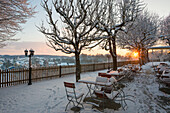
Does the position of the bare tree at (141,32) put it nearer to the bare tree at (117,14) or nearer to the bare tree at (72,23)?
the bare tree at (117,14)

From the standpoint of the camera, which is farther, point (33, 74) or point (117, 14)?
point (117, 14)

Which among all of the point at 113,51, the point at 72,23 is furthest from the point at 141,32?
the point at 72,23

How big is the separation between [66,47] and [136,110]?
6.84 m

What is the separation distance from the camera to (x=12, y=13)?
210 inches

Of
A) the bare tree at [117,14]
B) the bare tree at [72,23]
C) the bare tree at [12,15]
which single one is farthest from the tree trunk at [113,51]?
the bare tree at [12,15]

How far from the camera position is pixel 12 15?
539 centimetres

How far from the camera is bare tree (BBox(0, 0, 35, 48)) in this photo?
16.2 ft

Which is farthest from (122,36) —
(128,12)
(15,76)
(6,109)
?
(6,109)

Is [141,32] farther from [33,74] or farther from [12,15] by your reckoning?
[12,15]

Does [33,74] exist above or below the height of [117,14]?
below

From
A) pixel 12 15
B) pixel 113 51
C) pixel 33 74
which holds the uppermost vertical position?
pixel 12 15

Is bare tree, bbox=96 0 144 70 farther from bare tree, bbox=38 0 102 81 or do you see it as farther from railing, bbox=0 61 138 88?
Answer: railing, bbox=0 61 138 88

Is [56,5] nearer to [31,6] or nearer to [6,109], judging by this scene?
[31,6]

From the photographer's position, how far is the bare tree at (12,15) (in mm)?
4941
